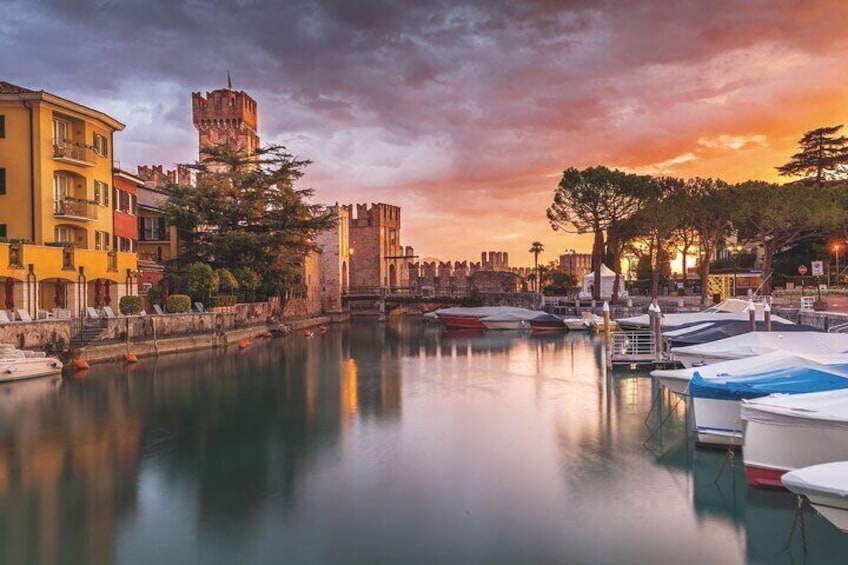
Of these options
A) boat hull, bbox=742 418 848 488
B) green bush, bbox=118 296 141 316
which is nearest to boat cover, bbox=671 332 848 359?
boat hull, bbox=742 418 848 488

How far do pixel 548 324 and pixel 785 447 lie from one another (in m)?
39.0

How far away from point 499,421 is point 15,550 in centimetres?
1100

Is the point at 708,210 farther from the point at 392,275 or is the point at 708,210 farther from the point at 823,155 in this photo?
the point at 392,275


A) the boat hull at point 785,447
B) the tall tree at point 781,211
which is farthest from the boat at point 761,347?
the tall tree at point 781,211

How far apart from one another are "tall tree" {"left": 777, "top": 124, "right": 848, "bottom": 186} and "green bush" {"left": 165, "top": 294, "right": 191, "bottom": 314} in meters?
47.0

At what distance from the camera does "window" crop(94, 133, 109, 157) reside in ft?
104

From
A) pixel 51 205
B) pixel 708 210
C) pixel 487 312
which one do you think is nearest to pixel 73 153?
pixel 51 205

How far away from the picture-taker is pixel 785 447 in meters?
9.89

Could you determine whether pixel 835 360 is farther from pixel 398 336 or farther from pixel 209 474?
pixel 398 336

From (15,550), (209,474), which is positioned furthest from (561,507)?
(15,550)

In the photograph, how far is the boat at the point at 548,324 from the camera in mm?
48438

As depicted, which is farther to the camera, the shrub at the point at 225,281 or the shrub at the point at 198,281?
the shrub at the point at 225,281

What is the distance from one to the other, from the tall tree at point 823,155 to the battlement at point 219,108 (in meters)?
46.8

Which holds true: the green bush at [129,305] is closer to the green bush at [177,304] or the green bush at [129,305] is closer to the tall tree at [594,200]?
the green bush at [177,304]
